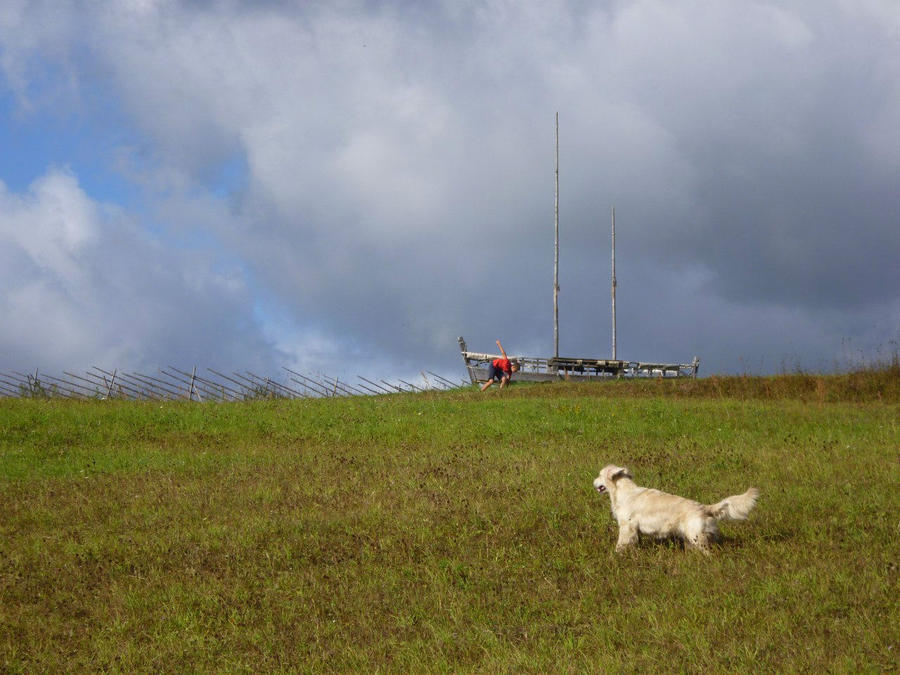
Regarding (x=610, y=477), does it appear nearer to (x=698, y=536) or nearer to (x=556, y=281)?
(x=698, y=536)

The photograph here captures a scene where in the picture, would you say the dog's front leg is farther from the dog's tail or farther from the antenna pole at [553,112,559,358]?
the antenna pole at [553,112,559,358]

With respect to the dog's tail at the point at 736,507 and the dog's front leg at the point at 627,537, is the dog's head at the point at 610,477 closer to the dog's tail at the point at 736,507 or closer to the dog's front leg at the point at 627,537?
the dog's front leg at the point at 627,537

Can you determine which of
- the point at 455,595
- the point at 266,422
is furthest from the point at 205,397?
the point at 455,595

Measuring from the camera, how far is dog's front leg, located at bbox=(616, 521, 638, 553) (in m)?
9.15

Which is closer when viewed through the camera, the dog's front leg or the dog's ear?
the dog's front leg

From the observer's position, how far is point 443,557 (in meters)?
9.52

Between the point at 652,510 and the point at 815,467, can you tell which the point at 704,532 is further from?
the point at 815,467

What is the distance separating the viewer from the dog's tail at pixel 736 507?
8180 millimetres

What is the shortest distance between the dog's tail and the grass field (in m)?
0.49

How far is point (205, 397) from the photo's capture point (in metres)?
35.8

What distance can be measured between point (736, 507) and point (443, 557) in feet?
10.9

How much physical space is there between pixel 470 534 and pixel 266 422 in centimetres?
1216

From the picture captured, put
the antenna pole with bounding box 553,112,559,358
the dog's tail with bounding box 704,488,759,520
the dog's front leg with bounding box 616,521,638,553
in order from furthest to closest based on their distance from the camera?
the antenna pole with bounding box 553,112,559,358
the dog's front leg with bounding box 616,521,638,553
the dog's tail with bounding box 704,488,759,520

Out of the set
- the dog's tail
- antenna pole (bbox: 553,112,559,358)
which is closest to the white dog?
the dog's tail
